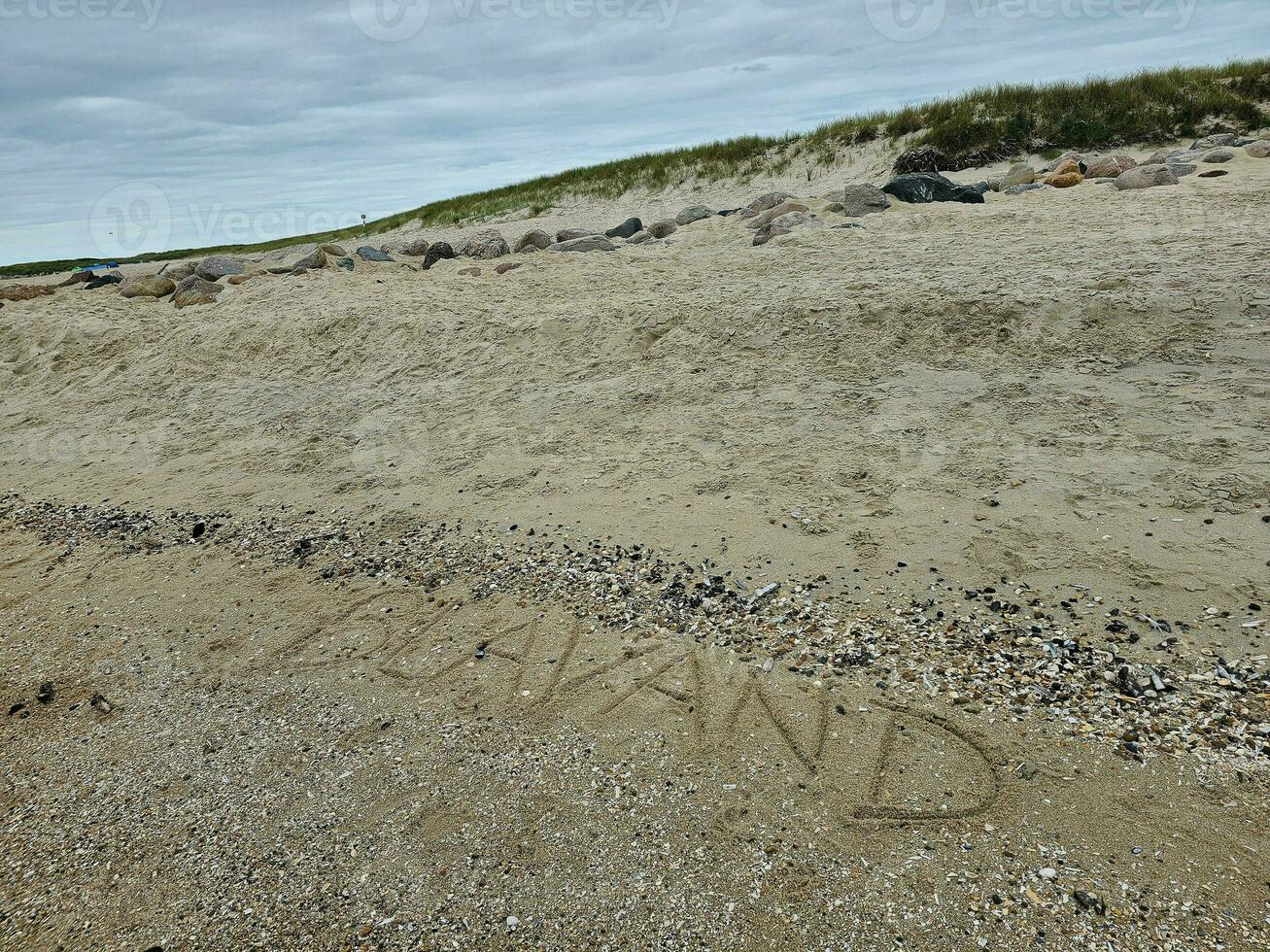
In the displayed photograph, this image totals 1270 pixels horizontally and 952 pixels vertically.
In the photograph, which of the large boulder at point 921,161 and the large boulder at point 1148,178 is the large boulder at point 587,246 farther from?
the large boulder at point 921,161

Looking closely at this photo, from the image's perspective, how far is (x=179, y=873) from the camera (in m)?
3.04

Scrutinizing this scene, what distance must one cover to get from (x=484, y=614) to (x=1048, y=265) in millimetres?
5906

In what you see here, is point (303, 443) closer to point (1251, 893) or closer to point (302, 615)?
point (302, 615)

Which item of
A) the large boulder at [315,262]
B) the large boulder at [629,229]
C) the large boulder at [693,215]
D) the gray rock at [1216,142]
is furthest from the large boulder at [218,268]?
the gray rock at [1216,142]

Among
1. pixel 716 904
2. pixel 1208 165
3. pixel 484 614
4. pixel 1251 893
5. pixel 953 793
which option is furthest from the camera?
pixel 1208 165

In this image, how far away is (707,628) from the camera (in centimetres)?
412

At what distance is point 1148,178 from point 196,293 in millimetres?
13475

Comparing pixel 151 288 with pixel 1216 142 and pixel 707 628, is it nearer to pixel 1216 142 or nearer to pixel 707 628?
pixel 707 628

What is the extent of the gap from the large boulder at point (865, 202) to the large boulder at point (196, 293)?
974cm

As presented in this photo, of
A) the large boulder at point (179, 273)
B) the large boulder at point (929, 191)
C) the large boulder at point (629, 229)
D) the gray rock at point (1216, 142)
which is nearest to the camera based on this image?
the large boulder at point (929, 191)

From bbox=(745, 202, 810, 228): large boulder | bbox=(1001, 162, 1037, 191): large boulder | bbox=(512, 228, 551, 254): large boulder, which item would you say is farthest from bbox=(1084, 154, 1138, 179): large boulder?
bbox=(512, 228, 551, 254): large boulder

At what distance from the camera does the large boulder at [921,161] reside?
15117 mm

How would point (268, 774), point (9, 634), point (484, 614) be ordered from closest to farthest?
point (268, 774) < point (484, 614) < point (9, 634)

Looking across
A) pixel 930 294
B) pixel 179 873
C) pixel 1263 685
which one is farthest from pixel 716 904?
pixel 930 294
